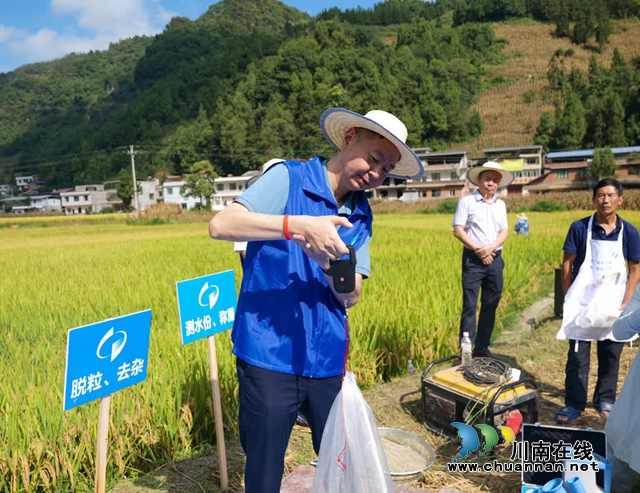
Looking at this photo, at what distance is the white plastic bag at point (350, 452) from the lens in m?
1.46

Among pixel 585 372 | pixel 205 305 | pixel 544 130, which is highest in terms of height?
pixel 544 130

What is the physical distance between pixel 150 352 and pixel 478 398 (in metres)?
2.20

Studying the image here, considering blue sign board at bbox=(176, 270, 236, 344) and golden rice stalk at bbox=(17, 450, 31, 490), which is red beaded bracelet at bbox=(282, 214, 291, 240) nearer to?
blue sign board at bbox=(176, 270, 236, 344)

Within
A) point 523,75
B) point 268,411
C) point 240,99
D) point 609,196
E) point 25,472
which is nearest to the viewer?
point 268,411

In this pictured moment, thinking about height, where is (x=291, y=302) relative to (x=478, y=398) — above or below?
above

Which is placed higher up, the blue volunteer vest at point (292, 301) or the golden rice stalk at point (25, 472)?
the blue volunteer vest at point (292, 301)

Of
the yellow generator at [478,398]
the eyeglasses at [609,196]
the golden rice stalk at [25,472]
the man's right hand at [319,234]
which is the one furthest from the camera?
the eyeglasses at [609,196]

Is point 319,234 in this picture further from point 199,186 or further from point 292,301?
point 199,186

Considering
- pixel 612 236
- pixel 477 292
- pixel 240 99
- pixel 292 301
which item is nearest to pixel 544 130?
pixel 240 99

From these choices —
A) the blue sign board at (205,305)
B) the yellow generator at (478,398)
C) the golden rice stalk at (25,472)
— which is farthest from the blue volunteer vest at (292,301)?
the yellow generator at (478,398)

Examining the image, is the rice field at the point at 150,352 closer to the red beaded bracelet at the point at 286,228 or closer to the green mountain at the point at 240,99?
the red beaded bracelet at the point at 286,228

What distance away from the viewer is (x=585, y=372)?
298cm

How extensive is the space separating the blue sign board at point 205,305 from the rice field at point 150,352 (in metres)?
0.49

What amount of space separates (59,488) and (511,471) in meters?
2.16
